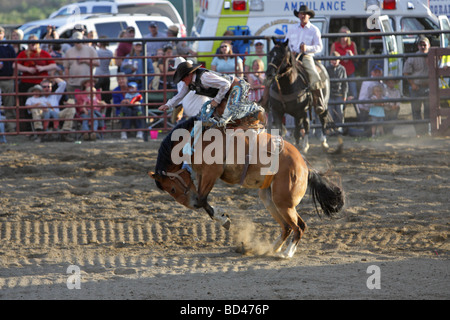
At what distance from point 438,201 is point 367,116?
4.11 meters

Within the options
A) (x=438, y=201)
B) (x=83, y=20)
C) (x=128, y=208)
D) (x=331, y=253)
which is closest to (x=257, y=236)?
(x=331, y=253)

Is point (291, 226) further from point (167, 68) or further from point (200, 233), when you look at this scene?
point (167, 68)

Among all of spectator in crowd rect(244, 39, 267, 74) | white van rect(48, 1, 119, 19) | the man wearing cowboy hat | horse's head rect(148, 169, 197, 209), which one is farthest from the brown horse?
white van rect(48, 1, 119, 19)

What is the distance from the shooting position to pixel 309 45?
1050 centimetres

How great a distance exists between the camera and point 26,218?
7672mm

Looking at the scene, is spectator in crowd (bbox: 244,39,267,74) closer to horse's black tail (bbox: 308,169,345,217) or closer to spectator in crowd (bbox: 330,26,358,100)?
spectator in crowd (bbox: 330,26,358,100)

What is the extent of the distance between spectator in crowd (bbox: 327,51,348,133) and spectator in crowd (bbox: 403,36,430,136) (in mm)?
1127

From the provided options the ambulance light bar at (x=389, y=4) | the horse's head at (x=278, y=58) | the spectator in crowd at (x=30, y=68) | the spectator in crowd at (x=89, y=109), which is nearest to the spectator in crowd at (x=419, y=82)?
the ambulance light bar at (x=389, y=4)

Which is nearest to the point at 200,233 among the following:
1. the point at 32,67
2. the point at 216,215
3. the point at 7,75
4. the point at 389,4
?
the point at 216,215

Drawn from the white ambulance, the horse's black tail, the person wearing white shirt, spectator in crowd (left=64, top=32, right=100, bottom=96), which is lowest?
the horse's black tail

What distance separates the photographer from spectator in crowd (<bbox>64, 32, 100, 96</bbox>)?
37.2ft

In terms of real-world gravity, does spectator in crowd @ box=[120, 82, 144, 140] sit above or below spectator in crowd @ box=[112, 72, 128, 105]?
below

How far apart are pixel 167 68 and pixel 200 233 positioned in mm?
4839
